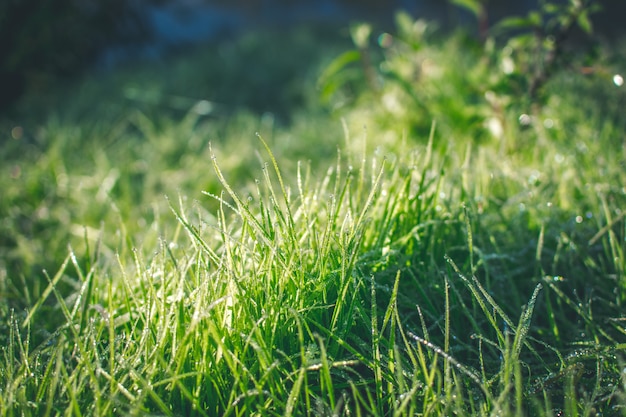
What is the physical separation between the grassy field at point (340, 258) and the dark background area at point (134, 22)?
0.79m

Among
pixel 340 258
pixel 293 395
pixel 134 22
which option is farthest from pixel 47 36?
pixel 293 395

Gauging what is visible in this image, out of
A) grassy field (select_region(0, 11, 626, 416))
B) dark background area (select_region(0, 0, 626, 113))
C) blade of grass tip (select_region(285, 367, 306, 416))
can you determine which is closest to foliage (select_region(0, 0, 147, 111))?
dark background area (select_region(0, 0, 626, 113))

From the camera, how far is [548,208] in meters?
1.53

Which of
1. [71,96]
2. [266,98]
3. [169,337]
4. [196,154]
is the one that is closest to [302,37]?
[266,98]

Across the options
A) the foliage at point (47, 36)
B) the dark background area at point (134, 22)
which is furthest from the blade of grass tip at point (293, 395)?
the foliage at point (47, 36)

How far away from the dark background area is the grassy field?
793 mm

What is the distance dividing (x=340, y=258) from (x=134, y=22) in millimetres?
4158

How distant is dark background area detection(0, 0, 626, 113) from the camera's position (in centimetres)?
368

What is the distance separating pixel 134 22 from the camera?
463cm

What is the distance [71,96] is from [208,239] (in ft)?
9.52

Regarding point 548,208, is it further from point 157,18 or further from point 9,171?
point 157,18

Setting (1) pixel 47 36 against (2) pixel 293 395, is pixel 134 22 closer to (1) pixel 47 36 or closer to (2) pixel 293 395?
(1) pixel 47 36

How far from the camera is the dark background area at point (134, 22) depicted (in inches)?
145

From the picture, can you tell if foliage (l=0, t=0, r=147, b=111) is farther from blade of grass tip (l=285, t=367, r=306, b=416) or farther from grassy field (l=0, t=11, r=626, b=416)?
blade of grass tip (l=285, t=367, r=306, b=416)
